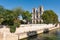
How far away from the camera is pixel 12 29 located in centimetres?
2366

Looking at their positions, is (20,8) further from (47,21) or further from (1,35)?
(1,35)

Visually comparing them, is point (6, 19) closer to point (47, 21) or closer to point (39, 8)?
point (47, 21)

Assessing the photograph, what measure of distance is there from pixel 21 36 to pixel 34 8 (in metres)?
59.7

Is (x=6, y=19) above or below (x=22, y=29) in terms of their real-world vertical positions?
above

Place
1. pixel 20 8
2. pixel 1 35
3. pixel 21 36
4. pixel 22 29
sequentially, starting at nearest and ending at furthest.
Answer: pixel 1 35 < pixel 21 36 < pixel 22 29 < pixel 20 8

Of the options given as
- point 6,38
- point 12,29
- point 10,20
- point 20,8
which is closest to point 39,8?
point 20,8

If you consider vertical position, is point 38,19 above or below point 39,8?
below

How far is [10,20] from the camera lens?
3086cm

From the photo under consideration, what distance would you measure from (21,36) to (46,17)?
146ft

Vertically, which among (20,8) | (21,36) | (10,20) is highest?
(20,8)

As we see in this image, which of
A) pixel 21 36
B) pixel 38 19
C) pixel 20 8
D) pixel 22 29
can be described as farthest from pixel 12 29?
pixel 38 19

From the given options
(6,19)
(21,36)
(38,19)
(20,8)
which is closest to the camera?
(21,36)

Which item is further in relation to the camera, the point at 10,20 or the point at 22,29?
the point at 10,20

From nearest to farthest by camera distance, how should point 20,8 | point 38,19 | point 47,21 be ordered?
point 20,8 → point 47,21 → point 38,19
